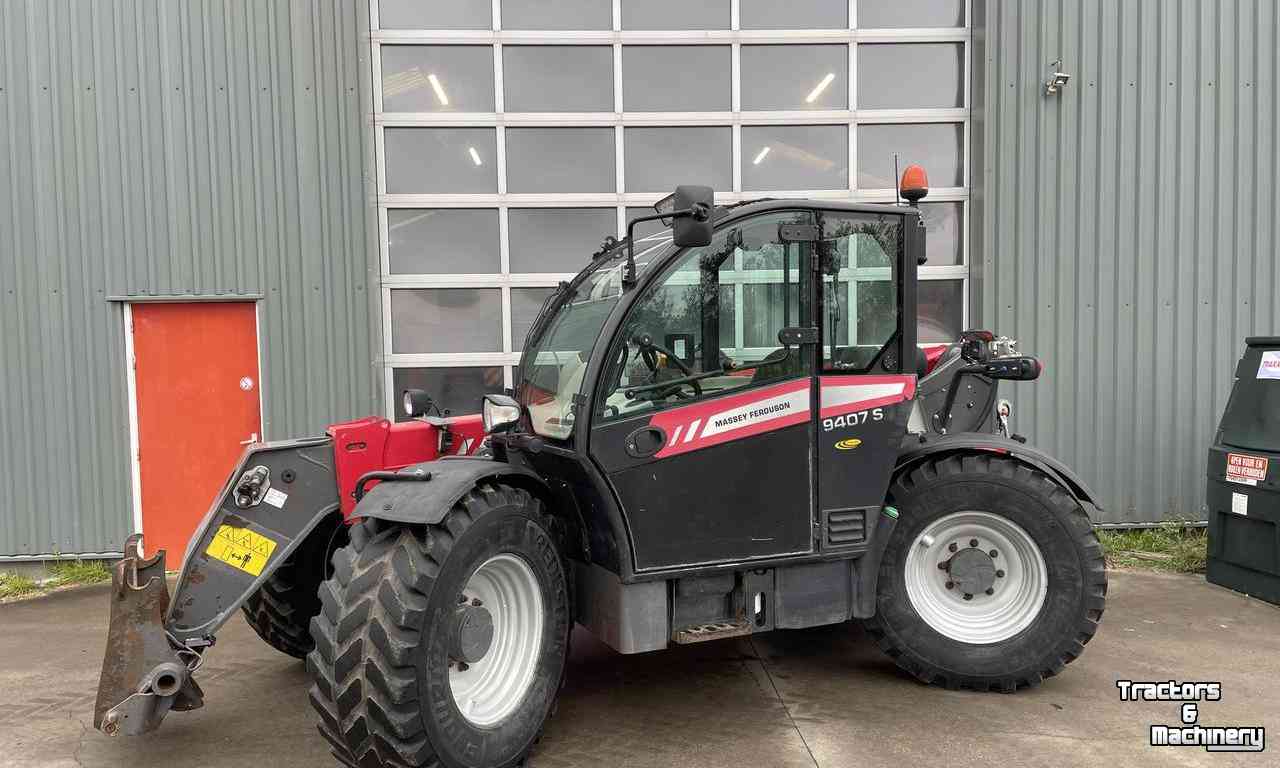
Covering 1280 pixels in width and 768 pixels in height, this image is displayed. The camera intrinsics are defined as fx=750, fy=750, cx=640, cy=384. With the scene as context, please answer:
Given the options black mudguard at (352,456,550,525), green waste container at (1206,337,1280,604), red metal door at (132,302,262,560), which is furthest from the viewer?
red metal door at (132,302,262,560)

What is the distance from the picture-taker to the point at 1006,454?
3.62 meters

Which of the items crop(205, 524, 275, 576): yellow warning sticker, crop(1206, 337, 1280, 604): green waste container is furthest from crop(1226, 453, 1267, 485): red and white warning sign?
crop(205, 524, 275, 576): yellow warning sticker

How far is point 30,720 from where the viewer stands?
11.5ft

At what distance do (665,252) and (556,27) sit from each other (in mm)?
3896

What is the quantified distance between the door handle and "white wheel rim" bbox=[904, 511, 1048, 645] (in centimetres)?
142

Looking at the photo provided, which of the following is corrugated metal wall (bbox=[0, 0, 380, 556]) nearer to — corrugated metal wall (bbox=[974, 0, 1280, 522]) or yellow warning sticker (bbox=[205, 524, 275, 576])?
yellow warning sticker (bbox=[205, 524, 275, 576])

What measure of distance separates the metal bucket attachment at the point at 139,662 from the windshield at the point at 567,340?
1605 mm

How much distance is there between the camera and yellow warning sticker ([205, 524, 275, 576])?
3180 mm

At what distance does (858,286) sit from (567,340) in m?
1.34

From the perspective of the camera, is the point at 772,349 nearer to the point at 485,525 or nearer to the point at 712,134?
the point at 485,525

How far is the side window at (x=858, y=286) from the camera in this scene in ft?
11.0

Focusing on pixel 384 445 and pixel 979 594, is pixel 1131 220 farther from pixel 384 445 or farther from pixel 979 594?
pixel 384 445

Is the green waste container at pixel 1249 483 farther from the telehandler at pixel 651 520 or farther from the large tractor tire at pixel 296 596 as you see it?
the large tractor tire at pixel 296 596

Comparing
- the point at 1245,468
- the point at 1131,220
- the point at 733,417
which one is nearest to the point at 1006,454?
the point at 733,417
